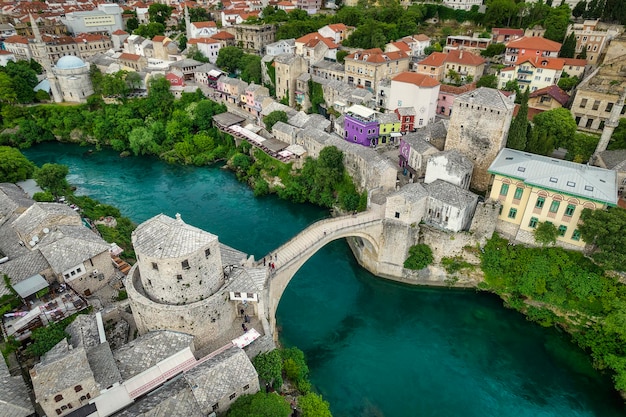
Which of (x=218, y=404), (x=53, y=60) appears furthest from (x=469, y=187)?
(x=53, y=60)

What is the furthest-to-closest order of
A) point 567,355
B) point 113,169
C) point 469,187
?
point 113,169 < point 469,187 < point 567,355

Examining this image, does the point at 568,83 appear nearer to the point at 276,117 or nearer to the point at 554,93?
the point at 554,93

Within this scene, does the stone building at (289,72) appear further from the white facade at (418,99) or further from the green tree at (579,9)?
the green tree at (579,9)

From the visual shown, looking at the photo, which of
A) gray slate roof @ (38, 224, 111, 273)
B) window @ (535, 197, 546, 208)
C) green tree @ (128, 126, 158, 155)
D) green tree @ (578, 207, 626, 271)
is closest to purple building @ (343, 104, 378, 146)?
window @ (535, 197, 546, 208)

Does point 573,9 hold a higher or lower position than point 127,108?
higher

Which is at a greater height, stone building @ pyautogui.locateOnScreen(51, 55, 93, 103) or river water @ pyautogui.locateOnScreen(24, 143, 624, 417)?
stone building @ pyautogui.locateOnScreen(51, 55, 93, 103)

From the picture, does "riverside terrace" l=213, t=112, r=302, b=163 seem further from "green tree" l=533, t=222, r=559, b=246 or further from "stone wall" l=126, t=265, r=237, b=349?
"green tree" l=533, t=222, r=559, b=246

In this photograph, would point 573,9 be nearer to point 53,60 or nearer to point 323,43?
point 323,43

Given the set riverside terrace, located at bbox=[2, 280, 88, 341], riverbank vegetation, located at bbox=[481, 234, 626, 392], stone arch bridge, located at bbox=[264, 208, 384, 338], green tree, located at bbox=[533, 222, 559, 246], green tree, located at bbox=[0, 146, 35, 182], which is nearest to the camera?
riverside terrace, located at bbox=[2, 280, 88, 341]
